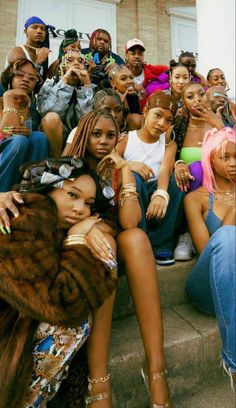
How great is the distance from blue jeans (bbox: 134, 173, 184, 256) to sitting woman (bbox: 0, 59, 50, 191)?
0.76m

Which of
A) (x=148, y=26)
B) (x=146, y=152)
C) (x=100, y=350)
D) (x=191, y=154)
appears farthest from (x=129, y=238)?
(x=148, y=26)

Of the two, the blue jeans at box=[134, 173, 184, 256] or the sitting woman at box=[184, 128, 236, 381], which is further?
the blue jeans at box=[134, 173, 184, 256]

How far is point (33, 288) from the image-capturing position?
1042mm

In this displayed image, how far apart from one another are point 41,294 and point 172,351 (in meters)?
0.83

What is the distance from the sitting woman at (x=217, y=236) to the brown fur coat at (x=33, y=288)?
1.69ft

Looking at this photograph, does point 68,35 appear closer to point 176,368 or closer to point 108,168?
point 108,168

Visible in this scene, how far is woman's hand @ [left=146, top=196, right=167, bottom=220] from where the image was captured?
6.38ft

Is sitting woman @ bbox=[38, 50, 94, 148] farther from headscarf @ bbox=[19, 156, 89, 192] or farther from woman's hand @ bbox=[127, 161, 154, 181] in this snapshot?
headscarf @ bbox=[19, 156, 89, 192]

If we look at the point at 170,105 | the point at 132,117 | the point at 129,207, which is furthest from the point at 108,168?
the point at 132,117

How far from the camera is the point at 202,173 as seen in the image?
2.21m

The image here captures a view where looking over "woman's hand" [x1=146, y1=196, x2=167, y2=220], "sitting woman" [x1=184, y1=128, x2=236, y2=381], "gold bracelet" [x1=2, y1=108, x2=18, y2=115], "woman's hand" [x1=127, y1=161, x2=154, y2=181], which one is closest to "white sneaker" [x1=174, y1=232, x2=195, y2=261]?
"sitting woman" [x1=184, y1=128, x2=236, y2=381]

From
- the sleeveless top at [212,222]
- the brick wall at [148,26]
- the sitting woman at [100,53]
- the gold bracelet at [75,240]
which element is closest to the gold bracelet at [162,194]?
the sleeveless top at [212,222]

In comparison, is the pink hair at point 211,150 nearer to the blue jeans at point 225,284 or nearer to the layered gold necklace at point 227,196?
the layered gold necklace at point 227,196

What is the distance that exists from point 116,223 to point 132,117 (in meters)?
1.82
